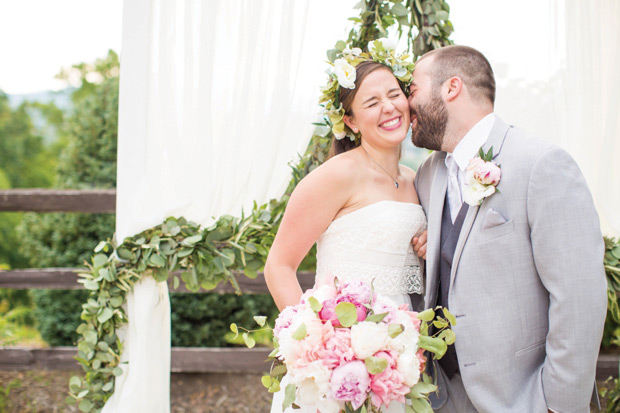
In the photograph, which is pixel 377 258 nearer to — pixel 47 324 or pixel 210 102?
pixel 210 102

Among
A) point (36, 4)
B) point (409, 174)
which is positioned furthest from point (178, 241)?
point (36, 4)

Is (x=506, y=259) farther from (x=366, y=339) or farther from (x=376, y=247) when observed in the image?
(x=366, y=339)

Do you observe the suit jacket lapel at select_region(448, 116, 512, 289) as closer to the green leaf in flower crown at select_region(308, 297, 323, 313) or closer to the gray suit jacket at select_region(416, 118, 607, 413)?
the gray suit jacket at select_region(416, 118, 607, 413)

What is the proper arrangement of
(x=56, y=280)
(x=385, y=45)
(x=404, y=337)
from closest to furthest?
(x=404, y=337)
(x=385, y=45)
(x=56, y=280)

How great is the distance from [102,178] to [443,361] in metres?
2.77

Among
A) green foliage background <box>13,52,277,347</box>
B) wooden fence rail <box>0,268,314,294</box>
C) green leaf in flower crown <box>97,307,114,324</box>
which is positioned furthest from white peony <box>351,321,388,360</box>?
green foliage background <box>13,52,277,347</box>

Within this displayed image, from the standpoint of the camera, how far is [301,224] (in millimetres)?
1935

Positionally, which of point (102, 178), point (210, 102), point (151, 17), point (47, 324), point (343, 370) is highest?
point (151, 17)

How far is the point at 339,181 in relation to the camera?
1.97 m

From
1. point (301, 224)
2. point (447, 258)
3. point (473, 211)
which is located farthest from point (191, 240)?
point (473, 211)

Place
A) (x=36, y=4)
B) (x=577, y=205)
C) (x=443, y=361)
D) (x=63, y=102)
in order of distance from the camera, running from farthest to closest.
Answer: (x=63, y=102) < (x=36, y=4) < (x=443, y=361) < (x=577, y=205)

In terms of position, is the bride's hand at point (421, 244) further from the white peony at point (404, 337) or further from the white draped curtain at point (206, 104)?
the white draped curtain at point (206, 104)

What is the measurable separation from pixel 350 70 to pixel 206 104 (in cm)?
74

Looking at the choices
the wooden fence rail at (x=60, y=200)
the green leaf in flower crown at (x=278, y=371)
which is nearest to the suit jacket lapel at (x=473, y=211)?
the green leaf in flower crown at (x=278, y=371)
